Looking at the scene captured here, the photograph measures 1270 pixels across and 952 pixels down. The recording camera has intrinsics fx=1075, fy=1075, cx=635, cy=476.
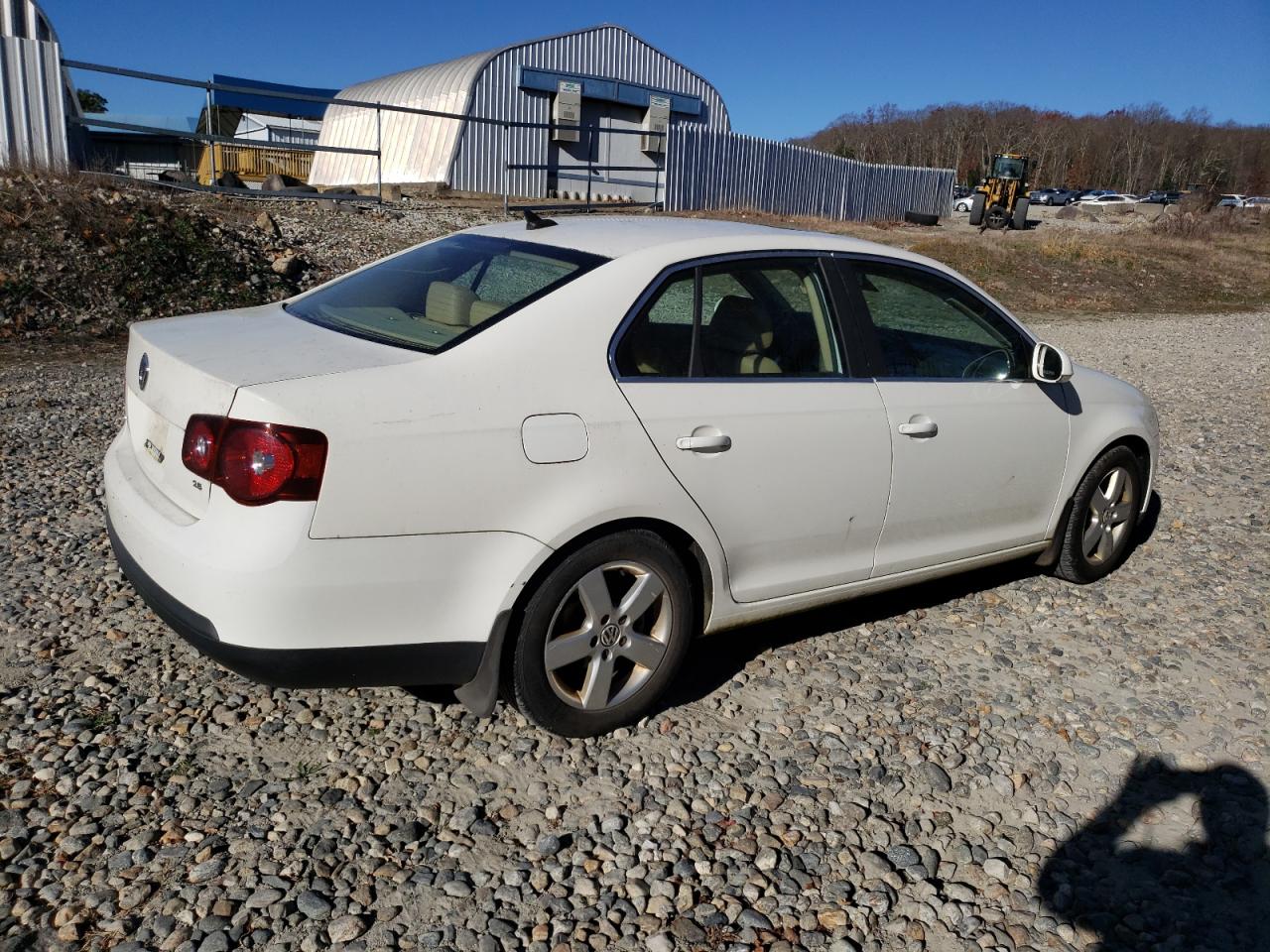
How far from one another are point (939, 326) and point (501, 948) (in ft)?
10.3

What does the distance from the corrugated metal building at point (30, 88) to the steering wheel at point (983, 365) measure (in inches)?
538

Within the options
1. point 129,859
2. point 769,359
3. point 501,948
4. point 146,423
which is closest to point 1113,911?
point 501,948

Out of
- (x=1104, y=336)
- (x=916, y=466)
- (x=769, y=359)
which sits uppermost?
(x=769, y=359)

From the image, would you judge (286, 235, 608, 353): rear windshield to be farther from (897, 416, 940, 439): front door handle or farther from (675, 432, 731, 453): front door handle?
(897, 416, 940, 439): front door handle

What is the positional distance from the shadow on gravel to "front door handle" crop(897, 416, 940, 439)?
4.69 ft

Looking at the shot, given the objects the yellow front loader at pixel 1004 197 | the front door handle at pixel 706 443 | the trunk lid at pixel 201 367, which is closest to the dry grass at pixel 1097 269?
the yellow front loader at pixel 1004 197

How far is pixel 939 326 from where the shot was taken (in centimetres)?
460

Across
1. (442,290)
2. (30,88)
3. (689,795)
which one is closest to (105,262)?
(30,88)

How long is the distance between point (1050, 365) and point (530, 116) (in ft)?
83.8

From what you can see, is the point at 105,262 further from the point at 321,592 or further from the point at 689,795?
the point at 689,795

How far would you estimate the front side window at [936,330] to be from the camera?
4.27 m

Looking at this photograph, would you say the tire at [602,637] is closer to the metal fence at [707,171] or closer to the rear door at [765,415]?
the rear door at [765,415]

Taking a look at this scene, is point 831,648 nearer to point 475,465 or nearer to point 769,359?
point 769,359

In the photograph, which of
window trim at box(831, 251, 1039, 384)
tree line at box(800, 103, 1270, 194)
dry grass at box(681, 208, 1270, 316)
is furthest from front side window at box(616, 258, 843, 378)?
tree line at box(800, 103, 1270, 194)
